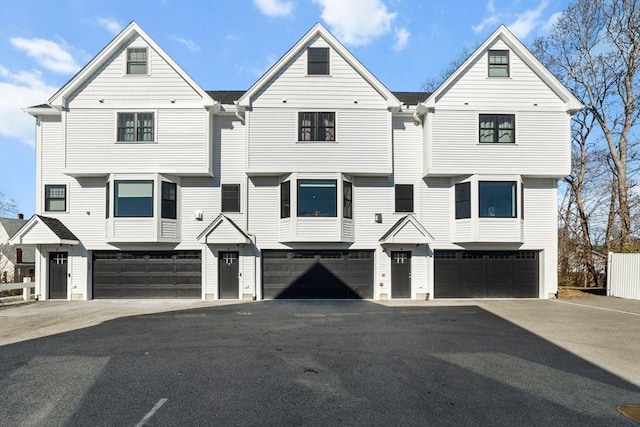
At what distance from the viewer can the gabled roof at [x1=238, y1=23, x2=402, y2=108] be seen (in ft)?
50.8

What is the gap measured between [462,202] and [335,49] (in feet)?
26.8

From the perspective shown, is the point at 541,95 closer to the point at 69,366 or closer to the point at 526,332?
the point at 526,332

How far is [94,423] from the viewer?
4449 mm

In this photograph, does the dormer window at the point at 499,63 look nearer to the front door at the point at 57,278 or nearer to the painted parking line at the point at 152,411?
the painted parking line at the point at 152,411

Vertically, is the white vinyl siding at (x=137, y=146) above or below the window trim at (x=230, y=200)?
above

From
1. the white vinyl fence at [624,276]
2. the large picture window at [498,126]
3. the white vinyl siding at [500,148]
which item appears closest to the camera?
the white vinyl siding at [500,148]

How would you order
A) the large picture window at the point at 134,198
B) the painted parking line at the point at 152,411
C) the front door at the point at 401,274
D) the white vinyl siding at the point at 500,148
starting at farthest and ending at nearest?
the front door at the point at 401,274
the white vinyl siding at the point at 500,148
the large picture window at the point at 134,198
the painted parking line at the point at 152,411

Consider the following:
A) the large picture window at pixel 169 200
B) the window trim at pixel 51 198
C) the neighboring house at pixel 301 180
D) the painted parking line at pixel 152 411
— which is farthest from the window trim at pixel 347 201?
the window trim at pixel 51 198

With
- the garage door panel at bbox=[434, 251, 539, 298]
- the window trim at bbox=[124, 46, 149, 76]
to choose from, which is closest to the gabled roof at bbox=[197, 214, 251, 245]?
the window trim at bbox=[124, 46, 149, 76]

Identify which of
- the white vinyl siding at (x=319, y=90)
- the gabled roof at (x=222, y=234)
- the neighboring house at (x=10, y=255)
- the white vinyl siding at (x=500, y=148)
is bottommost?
the neighboring house at (x=10, y=255)

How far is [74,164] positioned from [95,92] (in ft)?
9.97

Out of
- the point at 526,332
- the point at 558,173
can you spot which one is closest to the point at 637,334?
the point at 526,332

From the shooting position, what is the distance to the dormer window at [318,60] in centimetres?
1588

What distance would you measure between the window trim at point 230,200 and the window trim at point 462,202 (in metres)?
9.04
